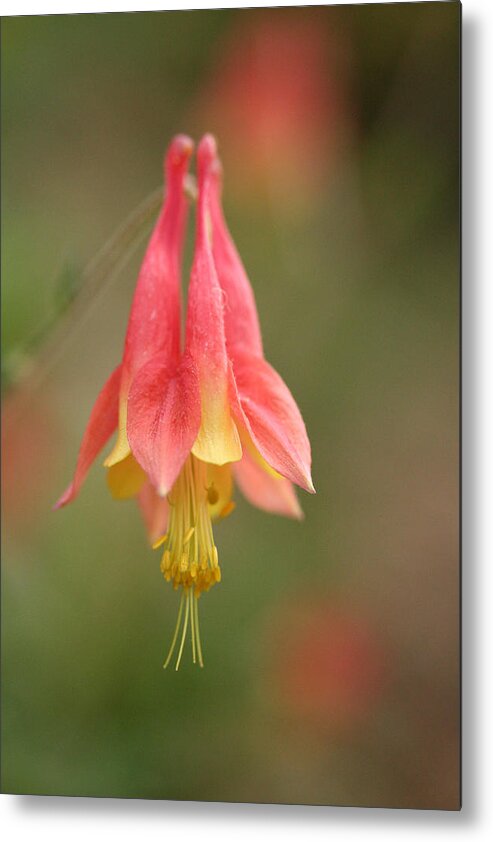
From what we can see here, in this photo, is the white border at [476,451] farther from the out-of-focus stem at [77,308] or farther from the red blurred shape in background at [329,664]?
the out-of-focus stem at [77,308]

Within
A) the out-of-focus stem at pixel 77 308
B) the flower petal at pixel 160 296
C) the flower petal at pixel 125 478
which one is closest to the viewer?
the flower petal at pixel 160 296

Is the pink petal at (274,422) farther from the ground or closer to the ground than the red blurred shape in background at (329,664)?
farther from the ground

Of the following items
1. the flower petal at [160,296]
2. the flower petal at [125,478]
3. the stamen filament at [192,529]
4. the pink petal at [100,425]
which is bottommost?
the stamen filament at [192,529]

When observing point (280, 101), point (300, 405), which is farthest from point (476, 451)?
point (280, 101)

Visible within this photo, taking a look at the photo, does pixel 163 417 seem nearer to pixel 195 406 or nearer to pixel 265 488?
pixel 195 406

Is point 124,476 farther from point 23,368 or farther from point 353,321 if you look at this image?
point 353,321

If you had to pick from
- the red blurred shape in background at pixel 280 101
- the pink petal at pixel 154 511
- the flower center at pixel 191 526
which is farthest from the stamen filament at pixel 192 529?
the red blurred shape in background at pixel 280 101
